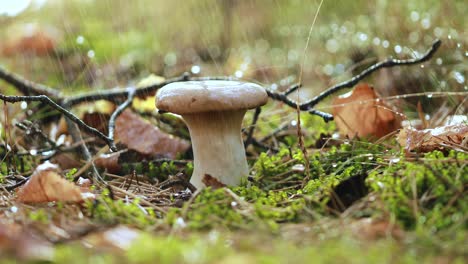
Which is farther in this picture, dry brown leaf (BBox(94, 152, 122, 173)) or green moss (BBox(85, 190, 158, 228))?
dry brown leaf (BBox(94, 152, 122, 173))

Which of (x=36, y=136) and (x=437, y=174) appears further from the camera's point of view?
(x=36, y=136)

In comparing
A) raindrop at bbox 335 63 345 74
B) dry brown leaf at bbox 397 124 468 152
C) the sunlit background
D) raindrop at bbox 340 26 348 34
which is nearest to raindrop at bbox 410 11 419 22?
the sunlit background

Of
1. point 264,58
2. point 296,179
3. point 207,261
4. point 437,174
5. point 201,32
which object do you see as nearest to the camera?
point 207,261

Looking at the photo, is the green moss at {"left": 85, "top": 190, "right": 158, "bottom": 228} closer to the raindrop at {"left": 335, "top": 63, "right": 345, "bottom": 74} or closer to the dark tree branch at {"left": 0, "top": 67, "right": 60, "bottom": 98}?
the dark tree branch at {"left": 0, "top": 67, "right": 60, "bottom": 98}

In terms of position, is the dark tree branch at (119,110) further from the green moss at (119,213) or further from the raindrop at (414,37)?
the raindrop at (414,37)

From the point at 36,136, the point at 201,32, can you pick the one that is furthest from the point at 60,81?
the point at 36,136

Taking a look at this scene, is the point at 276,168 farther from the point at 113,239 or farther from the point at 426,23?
the point at 426,23

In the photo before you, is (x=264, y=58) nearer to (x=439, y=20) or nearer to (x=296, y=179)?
(x=439, y=20)
